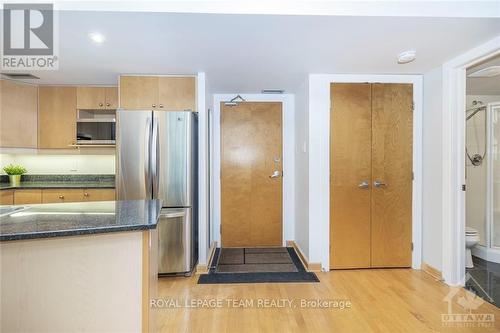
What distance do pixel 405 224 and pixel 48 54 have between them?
4.03 meters

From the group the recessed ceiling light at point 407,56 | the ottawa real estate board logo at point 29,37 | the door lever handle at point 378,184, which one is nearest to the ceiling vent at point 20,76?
the ottawa real estate board logo at point 29,37

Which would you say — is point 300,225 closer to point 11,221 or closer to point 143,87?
point 143,87

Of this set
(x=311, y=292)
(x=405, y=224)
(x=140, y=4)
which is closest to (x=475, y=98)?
(x=405, y=224)

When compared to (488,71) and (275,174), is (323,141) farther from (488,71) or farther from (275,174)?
(488,71)

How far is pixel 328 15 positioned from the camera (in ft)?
5.83

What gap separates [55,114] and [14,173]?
0.97 metres

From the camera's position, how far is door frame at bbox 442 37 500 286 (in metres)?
2.55

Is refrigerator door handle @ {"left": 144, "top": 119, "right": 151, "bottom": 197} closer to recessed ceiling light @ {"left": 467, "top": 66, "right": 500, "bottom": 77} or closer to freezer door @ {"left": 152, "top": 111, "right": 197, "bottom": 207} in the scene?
freezer door @ {"left": 152, "top": 111, "right": 197, "bottom": 207}

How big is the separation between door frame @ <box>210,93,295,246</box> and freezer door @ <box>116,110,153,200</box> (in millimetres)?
1229

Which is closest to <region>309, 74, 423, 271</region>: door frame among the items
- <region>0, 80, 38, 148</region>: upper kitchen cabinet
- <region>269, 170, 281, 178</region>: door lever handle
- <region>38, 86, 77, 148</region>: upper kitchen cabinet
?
<region>269, 170, 281, 178</region>: door lever handle

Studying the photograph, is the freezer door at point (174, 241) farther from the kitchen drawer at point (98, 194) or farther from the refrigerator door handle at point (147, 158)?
the kitchen drawer at point (98, 194)

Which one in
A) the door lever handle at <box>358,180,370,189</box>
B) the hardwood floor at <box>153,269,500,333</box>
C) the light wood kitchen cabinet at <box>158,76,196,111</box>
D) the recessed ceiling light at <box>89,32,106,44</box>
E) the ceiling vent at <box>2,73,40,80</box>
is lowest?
the hardwood floor at <box>153,269,500,333</box>

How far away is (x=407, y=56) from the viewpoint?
2.37 m

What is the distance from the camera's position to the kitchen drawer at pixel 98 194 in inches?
125
